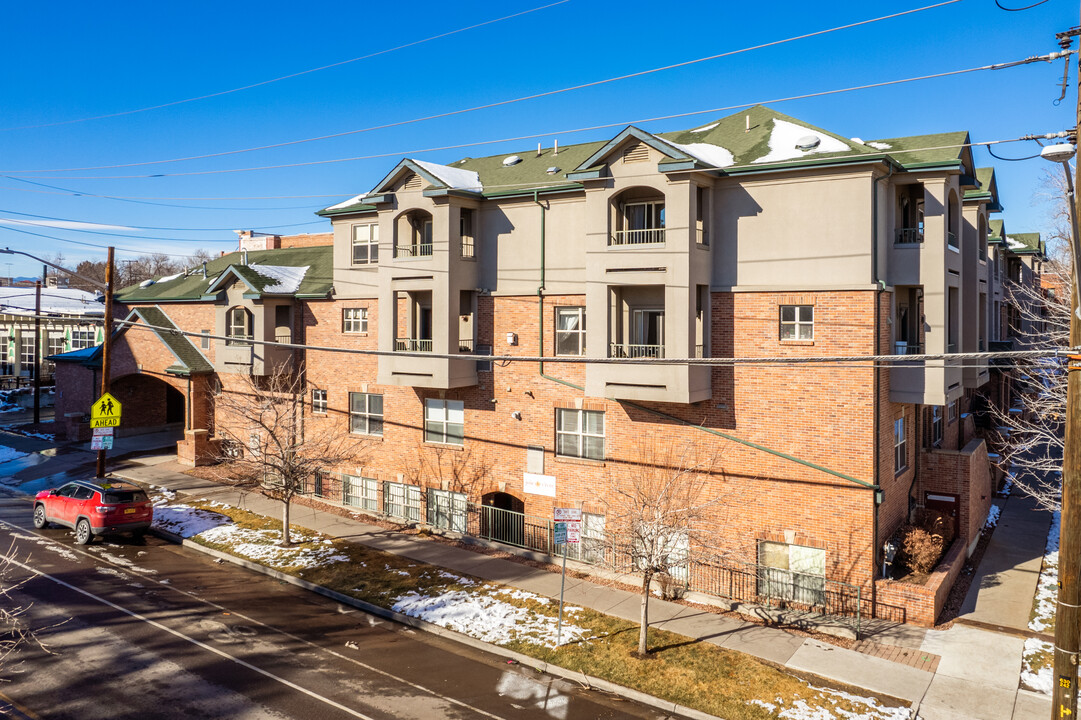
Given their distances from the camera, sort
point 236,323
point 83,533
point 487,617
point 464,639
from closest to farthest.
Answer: point 464,639 → point 487,617 → point 83,533 → point 236,323

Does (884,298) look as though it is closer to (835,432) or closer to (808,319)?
(808,319)

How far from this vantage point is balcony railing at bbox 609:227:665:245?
20188 millimetres

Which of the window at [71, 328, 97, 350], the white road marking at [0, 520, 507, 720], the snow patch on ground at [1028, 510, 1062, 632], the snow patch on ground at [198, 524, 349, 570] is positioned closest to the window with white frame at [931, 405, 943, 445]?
the snow patch on ground at [1028, 510, 1062, 632]

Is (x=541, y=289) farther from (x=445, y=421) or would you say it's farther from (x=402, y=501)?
(x=402, y=501)

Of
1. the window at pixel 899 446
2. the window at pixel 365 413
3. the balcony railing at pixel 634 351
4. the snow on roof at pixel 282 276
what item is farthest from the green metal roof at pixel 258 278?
the window at pixel 899 446

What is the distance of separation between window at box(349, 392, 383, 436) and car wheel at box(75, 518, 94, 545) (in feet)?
29.3

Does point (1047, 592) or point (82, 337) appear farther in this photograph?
point (82, 337)

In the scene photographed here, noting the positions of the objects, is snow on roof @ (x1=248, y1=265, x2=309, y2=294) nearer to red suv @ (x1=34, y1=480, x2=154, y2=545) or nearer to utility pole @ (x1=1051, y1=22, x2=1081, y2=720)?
red suv @ (x1=34, y1=480, x2=154, y2=545)

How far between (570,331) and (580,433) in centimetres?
314

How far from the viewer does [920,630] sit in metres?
16.8

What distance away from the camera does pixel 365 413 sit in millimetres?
27281

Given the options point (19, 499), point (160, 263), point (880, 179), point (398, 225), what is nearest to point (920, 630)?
point (880, 179)

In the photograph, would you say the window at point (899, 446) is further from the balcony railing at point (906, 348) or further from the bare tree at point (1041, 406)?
the bare tree at point (1041, 406)

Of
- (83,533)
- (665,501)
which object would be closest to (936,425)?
(665,501)
